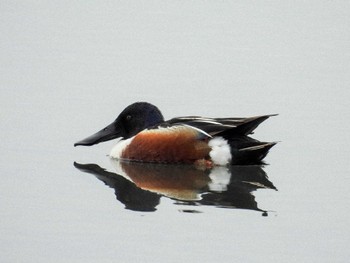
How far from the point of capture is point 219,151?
10.5 m

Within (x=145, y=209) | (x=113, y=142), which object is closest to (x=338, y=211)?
(x=145, y=209)

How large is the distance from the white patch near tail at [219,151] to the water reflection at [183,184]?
0.31 ft

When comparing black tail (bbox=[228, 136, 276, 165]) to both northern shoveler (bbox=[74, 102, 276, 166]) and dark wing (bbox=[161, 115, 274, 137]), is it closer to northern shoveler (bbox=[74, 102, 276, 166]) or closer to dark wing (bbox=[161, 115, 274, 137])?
northern shoveler (bbox=[74, 102, 276, 166])

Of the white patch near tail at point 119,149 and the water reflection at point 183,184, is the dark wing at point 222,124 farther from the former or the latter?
the white patch near tail at point 119,149

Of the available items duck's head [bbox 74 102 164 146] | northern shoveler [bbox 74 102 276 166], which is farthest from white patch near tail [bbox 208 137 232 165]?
duck's head [bbox 74 102 164 146]

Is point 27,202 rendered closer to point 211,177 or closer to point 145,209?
point 145,209

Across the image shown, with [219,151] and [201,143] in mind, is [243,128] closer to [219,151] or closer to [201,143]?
[219,151]

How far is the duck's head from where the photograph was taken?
1127cm

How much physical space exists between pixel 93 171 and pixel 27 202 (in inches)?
64.2

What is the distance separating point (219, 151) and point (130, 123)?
4.60 feet

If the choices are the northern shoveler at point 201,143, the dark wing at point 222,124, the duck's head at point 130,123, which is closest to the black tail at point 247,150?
the northern shoveler at point 201,143

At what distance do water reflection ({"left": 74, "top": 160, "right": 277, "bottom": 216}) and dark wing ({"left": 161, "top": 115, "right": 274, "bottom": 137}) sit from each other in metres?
0.38

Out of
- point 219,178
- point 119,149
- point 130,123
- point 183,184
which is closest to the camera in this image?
point 183,184

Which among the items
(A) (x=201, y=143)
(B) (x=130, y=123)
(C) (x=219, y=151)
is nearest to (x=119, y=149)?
(B) (x=130, y=123)
